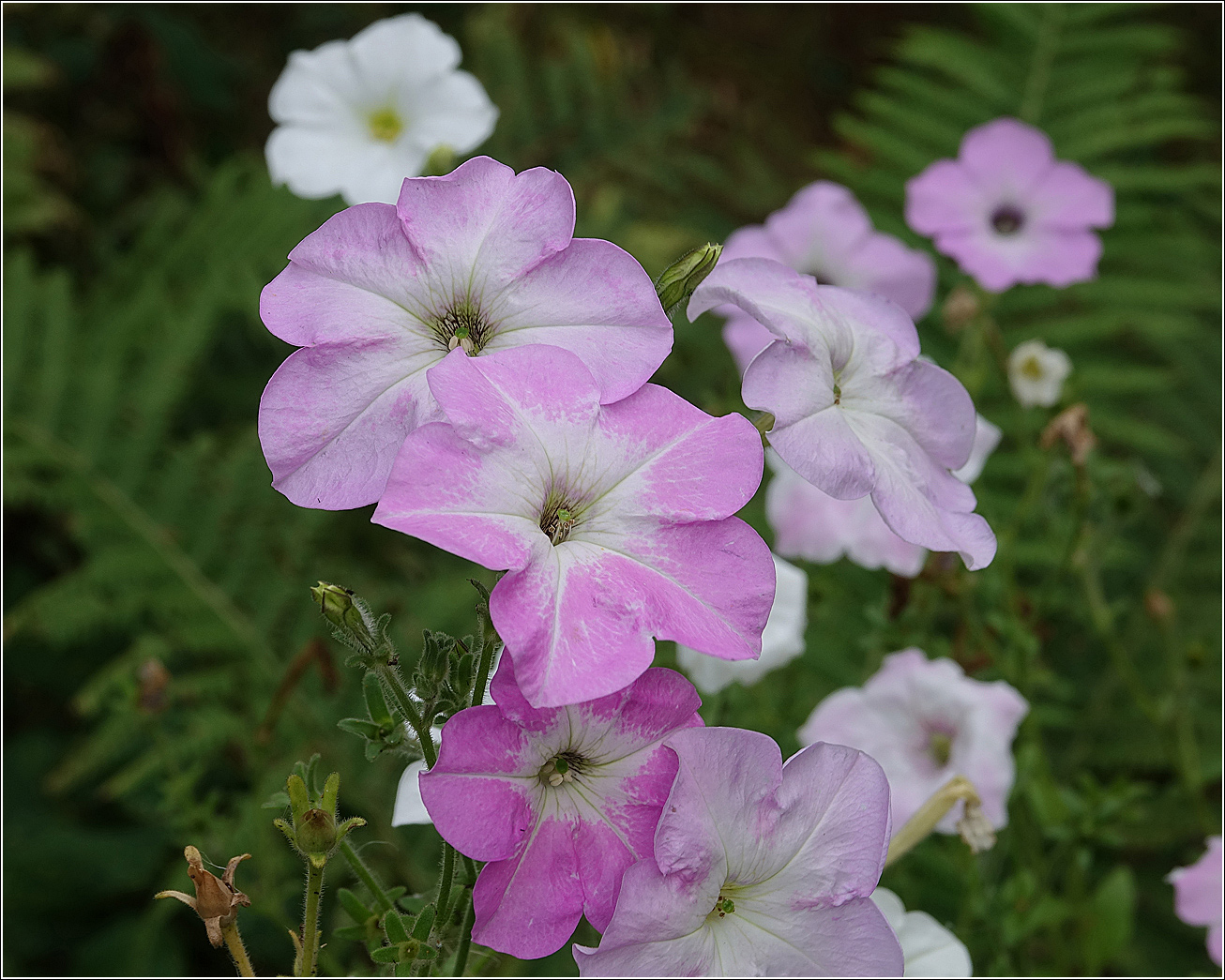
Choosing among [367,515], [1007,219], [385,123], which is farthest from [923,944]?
[367,515]

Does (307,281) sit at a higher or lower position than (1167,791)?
higher

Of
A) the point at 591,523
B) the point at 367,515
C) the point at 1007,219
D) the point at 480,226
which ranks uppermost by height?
the point at 480,226

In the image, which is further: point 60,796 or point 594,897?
point 60,796

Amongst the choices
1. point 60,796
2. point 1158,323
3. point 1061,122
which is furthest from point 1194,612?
point 60,796

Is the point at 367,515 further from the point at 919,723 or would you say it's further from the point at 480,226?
the point at 480,226

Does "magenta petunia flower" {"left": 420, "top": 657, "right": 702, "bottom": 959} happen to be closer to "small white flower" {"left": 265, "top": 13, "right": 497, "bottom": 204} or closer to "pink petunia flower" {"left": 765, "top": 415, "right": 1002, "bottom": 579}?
"pink petunia flower" {"left": 765, "top": 415, "right": 1002, "bottom": 579}

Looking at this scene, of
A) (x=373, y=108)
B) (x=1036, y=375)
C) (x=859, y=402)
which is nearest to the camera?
(x=859, y=402)

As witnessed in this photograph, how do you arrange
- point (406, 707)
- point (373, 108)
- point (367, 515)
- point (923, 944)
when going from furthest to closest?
point (367, 515)
point (373, 108)
point (923, 944)
point (406, 707)

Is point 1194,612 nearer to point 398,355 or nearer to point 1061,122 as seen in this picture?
point 1061,122
